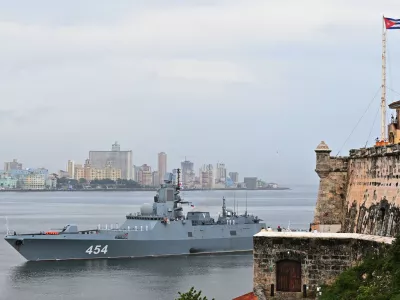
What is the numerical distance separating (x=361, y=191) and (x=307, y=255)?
3160 millimetres

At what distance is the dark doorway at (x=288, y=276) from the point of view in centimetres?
2103

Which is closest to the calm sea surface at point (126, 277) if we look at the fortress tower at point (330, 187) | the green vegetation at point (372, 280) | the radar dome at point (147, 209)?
the radar dome at point (147, 209)

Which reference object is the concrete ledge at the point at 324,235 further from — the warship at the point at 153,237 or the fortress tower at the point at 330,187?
the warship at the point at 153,237

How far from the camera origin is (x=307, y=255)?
2089 centimetres

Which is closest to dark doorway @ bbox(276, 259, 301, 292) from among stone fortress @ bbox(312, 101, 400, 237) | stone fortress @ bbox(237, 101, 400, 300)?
stone fortress @ bbox(237, 101, 400, 300)

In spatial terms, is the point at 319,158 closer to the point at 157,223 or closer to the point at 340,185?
the point at 340,185

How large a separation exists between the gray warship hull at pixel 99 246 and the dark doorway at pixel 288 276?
94.5ft

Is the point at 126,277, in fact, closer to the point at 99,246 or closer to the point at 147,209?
the point at 99,246

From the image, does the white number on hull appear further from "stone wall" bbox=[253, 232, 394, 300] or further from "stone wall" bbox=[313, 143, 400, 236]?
"stone wall" bbox=[253, 232, 394, 300]

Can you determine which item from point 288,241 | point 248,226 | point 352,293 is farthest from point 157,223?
point 352,293

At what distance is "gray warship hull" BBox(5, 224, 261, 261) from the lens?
4772 centimetres

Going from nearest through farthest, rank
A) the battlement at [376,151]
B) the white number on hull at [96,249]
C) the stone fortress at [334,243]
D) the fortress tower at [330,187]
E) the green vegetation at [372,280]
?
the green vegetation at [372,280] < the stone fortress at [334,243] < the battlement at [376,151] < the fortress tower at [330,187] < the white number on hull at [96,249]

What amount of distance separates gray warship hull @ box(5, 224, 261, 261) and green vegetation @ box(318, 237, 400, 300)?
1206 inches

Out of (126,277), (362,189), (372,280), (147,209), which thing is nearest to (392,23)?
(362,189)
